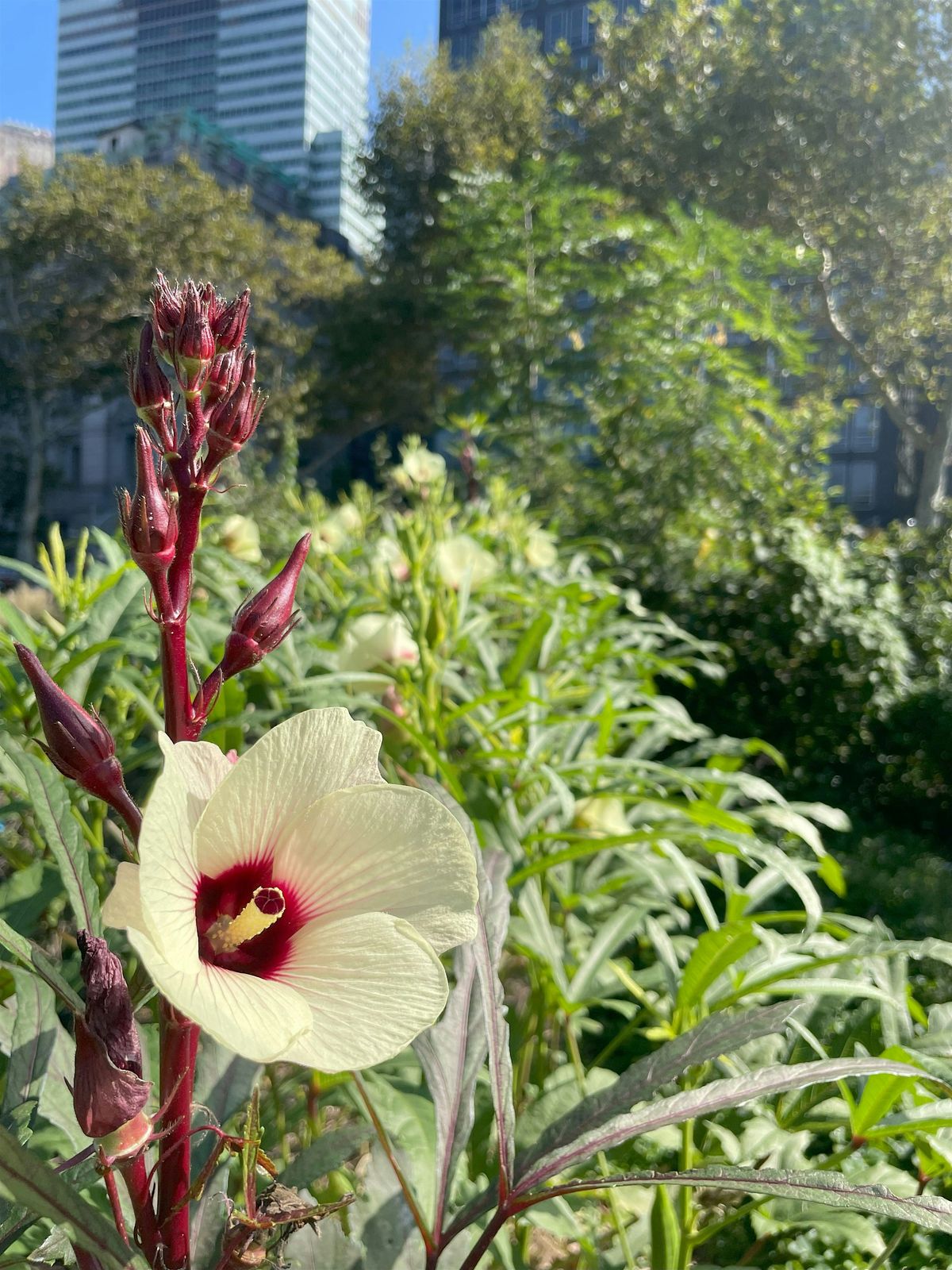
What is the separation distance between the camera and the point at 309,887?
45 cm

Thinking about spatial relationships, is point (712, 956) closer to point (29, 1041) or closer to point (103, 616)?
point (29, 1041)

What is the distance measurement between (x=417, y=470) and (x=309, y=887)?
93.3 inches

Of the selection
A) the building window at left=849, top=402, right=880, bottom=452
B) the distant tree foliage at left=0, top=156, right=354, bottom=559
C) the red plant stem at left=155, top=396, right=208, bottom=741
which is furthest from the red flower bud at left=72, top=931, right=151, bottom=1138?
the building window at left=849, top=402, right=880, bottom=452

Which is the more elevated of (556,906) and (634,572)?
(634,572)

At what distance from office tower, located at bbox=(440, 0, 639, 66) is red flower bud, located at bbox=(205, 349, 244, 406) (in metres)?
21.3

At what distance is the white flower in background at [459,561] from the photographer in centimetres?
201

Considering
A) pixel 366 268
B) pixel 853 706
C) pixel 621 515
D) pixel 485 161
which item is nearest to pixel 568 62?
pixel 485 161

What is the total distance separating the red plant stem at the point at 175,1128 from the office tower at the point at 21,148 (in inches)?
672

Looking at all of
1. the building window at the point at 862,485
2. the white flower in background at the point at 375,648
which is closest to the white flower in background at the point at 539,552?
the white flower in background at the point at 375,648

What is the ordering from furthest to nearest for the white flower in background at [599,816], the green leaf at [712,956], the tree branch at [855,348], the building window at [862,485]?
the building window at [862,485] < the tree branch at [855,348] < the white flower in background at [599,816] < the green leaf at [712,956]

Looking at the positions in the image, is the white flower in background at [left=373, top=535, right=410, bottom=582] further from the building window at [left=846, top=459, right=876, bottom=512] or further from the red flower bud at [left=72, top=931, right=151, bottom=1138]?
the building window at [left=846, top=459, right=876, bottom=512]

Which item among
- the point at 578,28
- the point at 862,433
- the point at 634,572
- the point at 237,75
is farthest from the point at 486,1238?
the point at 237,75

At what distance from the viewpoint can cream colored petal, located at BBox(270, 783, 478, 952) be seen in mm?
430

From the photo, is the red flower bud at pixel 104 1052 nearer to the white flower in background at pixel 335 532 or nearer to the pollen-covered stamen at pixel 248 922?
the pollen-covered stamen at pixel 248 922
